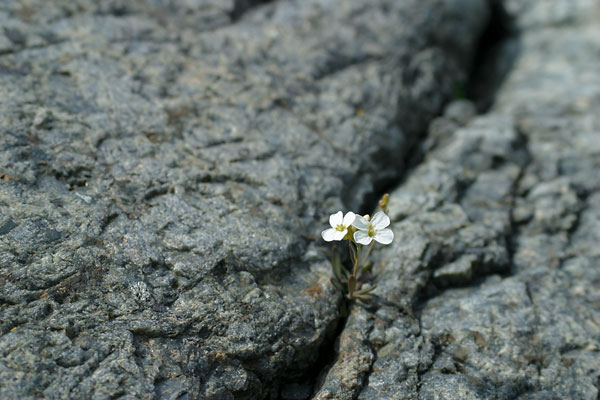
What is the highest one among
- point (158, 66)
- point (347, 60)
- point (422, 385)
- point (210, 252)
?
point (158, 66)

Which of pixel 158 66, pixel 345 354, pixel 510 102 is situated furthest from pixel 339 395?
pixel 510 102

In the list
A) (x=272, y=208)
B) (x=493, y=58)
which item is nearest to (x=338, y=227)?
(x=272, y=208)

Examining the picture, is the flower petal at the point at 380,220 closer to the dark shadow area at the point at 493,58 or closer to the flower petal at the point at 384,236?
the flower petal at the point at 384,236

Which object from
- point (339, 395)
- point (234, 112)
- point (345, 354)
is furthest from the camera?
point (234, 112)

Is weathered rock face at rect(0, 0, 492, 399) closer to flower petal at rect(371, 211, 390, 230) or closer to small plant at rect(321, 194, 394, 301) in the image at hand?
small plant at rect(321, 194, 394, 301)

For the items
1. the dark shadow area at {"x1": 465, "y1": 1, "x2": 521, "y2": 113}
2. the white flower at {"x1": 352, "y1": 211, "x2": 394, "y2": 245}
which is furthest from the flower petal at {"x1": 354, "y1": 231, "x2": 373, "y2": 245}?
the dark shadow area at {"x1": 465, "y1": 1, "x2": 521, "y2": 113}

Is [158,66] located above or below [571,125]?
above

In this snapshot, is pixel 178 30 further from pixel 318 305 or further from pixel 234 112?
pixel 318 305

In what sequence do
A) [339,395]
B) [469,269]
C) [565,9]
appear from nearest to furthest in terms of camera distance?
[339,395] → [469,269] → [565,9]

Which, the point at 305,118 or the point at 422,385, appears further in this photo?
the point at 305,118
